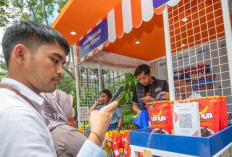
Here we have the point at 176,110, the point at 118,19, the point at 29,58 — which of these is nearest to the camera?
the point at 29,58

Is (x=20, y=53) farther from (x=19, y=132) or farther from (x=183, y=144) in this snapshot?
(x=183, y=144)

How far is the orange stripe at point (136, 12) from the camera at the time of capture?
218 centimetres

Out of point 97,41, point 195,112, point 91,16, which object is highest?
point 91,16

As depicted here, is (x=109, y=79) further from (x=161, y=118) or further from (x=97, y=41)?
(x=161, y=118)

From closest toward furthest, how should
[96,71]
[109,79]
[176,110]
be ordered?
[176,110], [96,71], [109,79]

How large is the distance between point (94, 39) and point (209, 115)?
2662 mm

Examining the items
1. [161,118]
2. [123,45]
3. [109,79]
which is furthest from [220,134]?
[109,79]

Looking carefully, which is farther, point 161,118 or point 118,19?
point 118,19

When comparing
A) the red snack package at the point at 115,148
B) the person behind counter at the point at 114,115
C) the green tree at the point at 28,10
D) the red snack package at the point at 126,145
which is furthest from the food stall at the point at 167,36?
the green tree at the point at 28,10

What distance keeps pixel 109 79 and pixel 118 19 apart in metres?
3.06

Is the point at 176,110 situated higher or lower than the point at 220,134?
higher

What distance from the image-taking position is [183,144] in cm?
103

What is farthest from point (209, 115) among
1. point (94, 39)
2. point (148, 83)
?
point (94, 39)

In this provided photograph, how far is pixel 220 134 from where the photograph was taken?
40.4 inches
